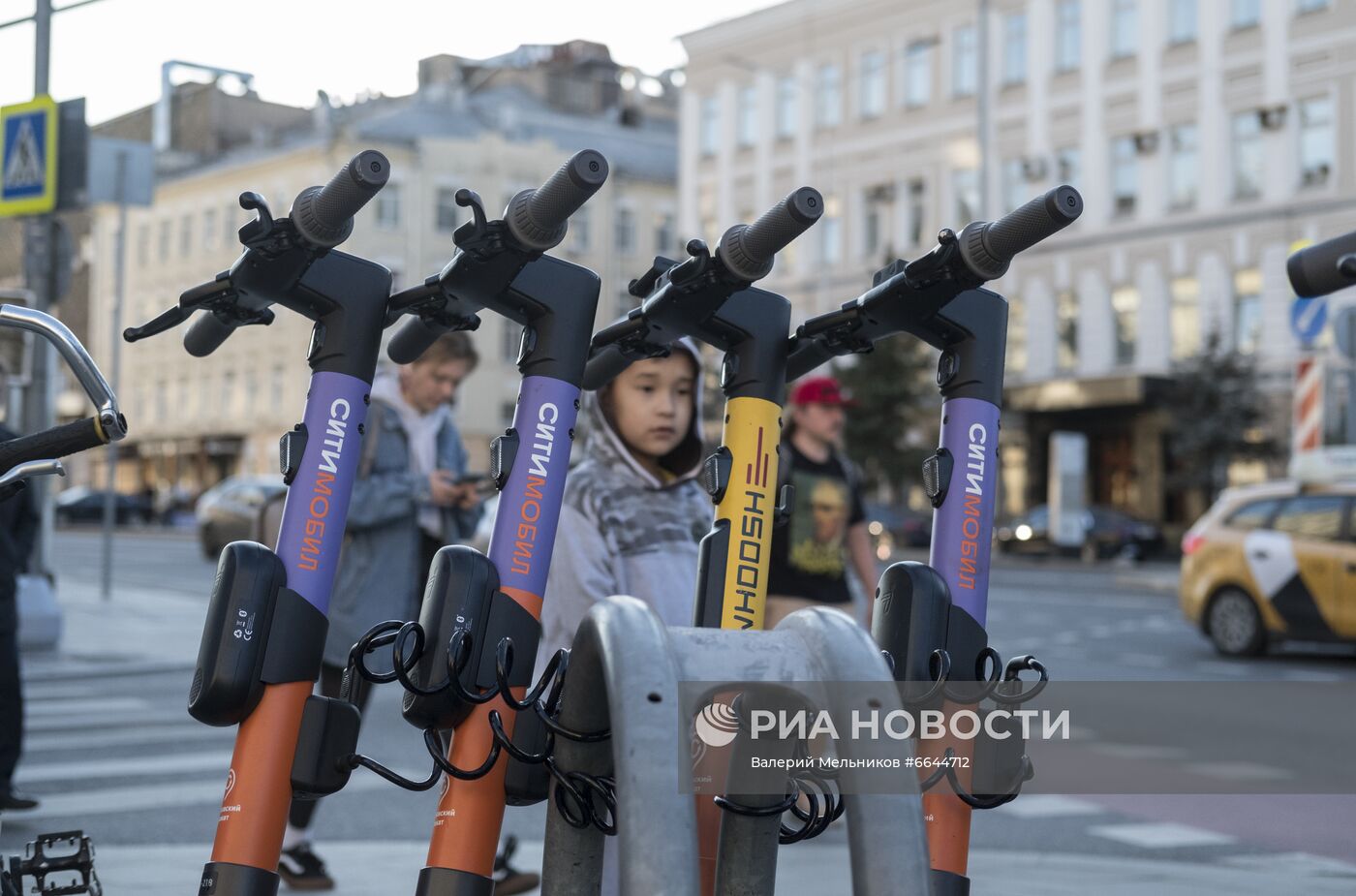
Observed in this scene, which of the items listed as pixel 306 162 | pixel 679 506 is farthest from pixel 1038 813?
pixel 306 162

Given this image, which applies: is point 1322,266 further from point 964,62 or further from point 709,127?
point 709,127

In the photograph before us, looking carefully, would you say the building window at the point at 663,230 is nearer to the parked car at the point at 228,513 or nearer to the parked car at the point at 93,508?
the parked car at the point at 93,508

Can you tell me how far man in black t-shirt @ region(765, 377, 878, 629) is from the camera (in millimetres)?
6992

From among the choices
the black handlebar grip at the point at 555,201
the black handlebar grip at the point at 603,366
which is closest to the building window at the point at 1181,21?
the black handlebar grip at the point at 603,366

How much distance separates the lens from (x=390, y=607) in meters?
5.81

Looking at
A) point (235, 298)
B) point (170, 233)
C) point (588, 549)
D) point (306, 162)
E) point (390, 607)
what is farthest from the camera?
point (170, 233)

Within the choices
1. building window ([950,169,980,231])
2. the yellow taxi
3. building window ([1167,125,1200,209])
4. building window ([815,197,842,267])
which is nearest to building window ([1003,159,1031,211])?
building window ([950,169,980,231])

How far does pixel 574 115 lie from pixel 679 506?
65332 millimetres

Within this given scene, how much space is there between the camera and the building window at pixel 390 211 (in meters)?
58.9

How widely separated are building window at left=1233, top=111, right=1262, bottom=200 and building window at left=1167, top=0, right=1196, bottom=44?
2.20m

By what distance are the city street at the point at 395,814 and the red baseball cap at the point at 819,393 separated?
168 cm

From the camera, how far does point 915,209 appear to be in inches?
1773

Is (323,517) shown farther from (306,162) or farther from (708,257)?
(306,162)

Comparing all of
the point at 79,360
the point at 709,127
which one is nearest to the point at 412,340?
the point at 79,360
